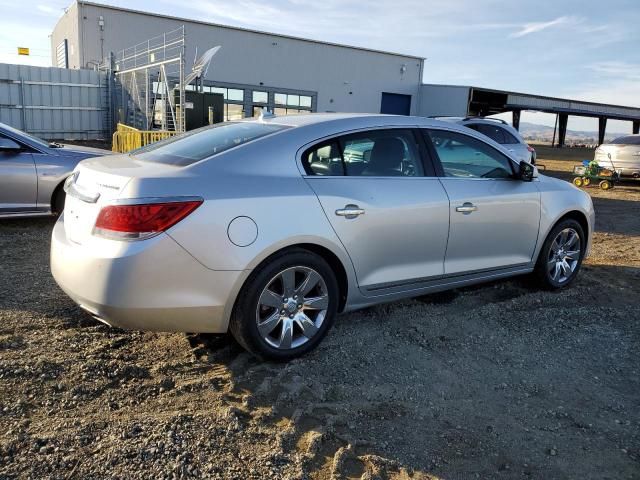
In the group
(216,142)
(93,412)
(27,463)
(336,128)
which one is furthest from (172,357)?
(336,128)

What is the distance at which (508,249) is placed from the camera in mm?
4816

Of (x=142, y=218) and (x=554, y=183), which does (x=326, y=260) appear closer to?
(x=142, y=218)

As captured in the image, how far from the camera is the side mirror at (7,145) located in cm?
679

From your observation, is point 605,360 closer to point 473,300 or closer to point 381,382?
point 473,300

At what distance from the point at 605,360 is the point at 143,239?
319 cm

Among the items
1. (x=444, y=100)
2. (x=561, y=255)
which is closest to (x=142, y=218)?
(x=561, y=255)

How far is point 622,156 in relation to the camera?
15680 millimetres

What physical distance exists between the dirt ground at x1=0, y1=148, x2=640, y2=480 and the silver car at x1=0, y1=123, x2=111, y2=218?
2.39 metres

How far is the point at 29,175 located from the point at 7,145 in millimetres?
452

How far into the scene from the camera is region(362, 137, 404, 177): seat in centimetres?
407

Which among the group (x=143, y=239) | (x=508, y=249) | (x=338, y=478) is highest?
(x=143, y=239)

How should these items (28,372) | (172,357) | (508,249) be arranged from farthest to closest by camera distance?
1. (508,249)
2. (172,357)
3. (28,372)

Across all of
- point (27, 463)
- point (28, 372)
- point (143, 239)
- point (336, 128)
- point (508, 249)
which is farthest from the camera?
point (508, 249)

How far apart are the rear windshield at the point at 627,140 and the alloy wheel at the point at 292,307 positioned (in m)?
15.3
